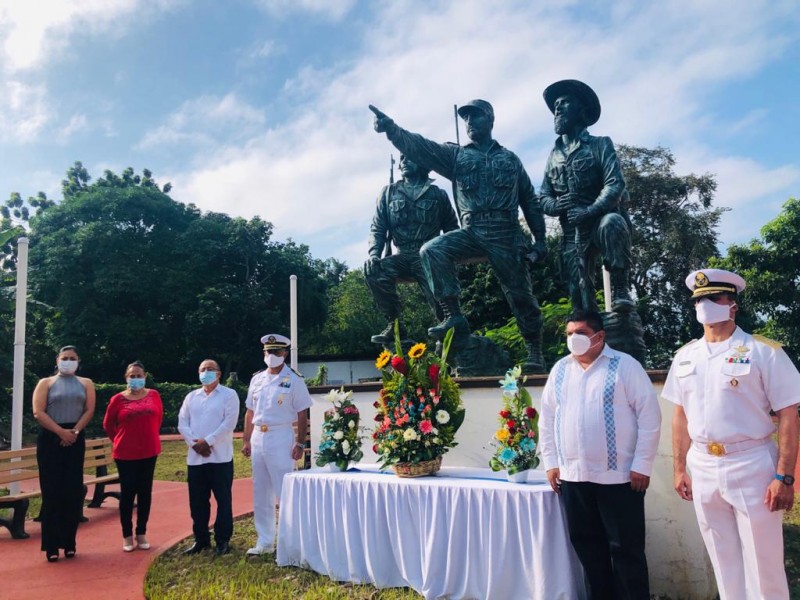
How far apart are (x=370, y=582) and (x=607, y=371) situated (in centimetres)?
222

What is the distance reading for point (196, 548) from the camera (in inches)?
209

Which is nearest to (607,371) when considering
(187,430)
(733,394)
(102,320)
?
(733,394)

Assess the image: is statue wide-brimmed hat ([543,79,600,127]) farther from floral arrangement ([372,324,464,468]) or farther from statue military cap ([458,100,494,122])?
floral arrangement ([372,324,464,468])

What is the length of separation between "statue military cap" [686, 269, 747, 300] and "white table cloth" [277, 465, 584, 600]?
4.70 feet

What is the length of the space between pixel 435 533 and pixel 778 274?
16430mm

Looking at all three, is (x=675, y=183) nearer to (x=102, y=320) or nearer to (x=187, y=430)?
(x=187, y=430)

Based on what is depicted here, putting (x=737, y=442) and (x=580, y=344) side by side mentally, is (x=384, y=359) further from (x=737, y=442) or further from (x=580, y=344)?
(x=737, y=442)

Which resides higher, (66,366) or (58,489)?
(66,366)

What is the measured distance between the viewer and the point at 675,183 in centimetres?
2030

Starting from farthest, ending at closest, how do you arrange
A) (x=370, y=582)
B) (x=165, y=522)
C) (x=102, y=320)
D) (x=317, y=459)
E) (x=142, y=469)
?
(x=102, y=320) → (x=165, y=522) → (x=142, y=469) → (x=317, y=459) → (x=370, y=582)

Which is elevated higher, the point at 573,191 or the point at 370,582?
the point at 573,191

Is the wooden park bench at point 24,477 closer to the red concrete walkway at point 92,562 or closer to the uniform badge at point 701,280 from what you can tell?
the red concrete walkway at point 92,562

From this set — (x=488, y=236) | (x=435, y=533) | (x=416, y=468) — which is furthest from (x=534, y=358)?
(x=435, y=533)

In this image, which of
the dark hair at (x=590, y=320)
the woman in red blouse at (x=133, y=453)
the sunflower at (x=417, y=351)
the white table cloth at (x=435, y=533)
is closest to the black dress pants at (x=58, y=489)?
the woman in red blouse at (x=133, y=453)
